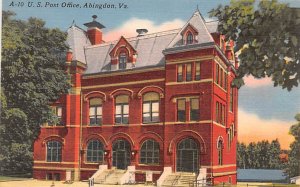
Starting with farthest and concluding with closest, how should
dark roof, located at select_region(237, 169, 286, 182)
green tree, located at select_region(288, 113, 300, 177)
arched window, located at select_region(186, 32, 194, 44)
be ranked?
arched window, located at select_region(186, 32, 194, 44) → dark roof, located at select_region(237, 169, 286, 182) → green tree, located at select_region(288, 113, 300, 177)

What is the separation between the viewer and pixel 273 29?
5.21 metres

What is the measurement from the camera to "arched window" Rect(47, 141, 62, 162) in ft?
28.9

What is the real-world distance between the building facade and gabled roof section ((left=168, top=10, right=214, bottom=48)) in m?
0.02

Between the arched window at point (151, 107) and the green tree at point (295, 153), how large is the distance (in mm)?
2927

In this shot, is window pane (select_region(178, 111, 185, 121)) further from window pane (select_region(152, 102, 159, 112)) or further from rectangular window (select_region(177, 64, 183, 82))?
rectangular window (select_region(177, 64, 183, 82))

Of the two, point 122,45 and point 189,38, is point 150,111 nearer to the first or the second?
Result: point 122,45

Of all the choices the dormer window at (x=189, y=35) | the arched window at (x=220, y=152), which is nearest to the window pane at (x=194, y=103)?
the arched window at (x=220, y=152)

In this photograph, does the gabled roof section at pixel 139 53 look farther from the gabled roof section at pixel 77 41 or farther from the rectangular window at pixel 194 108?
the rectangular window at pixel 194 108

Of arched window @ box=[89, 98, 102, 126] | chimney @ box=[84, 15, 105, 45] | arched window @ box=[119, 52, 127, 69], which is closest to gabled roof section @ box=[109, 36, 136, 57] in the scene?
arched window @ box=[119, 52, 127, 69]

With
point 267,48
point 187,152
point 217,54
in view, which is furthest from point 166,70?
point 267,48

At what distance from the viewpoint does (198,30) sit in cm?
812

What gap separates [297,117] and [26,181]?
5201mm

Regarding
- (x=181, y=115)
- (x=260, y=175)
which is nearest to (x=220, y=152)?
(x=260, y=175)

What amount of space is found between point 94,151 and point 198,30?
3.31 metres
